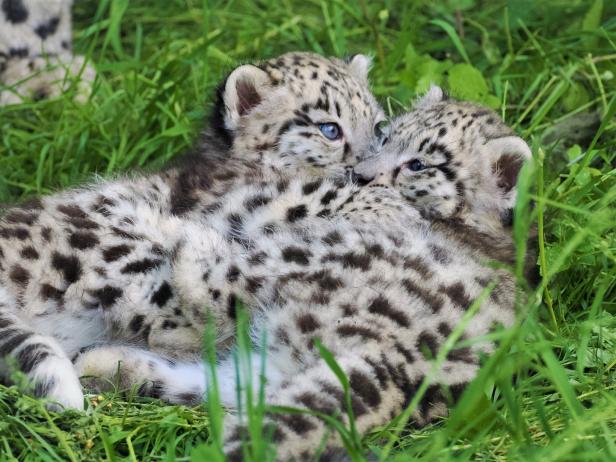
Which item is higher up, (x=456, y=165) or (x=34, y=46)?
(x=34, y=46)

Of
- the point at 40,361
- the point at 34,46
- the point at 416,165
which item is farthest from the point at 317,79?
the point at 34,46

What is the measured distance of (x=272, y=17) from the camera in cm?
835

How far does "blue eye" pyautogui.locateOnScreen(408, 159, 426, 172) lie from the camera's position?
5353mm

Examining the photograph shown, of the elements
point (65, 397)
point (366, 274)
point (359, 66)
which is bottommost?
point (65, 397)

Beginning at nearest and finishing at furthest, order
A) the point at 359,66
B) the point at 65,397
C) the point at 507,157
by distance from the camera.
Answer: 1. the point at 65,397
2. the point at 507,157
3. the point at 359,66

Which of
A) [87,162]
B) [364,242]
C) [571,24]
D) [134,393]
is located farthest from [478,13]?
[134,393]

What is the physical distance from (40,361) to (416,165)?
2123mm

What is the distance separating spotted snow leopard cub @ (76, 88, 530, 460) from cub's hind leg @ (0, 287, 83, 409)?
0.97 feet

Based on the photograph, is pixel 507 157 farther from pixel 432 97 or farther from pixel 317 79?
pixel 317 79

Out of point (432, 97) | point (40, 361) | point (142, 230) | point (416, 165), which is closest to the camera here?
point (40, 361)

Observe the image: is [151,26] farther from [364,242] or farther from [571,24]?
[364,242]

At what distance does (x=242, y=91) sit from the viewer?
5859 millimetres

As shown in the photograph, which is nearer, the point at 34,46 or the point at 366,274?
the point at 366,274

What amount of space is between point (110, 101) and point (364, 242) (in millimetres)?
2793
